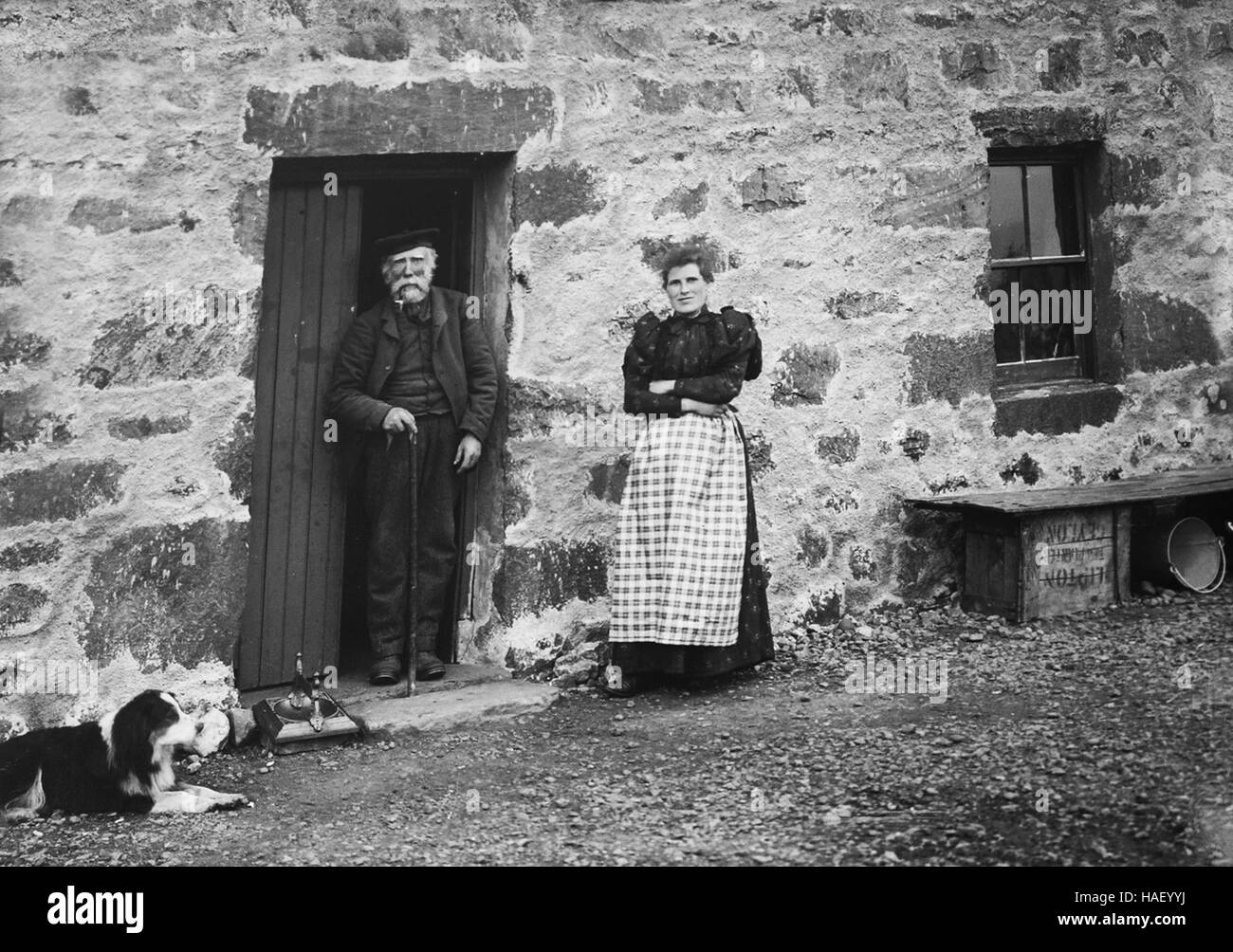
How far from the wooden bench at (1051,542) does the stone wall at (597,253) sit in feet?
0.76

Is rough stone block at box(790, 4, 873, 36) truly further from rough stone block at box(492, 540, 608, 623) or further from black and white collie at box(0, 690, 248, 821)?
black and white collie at box(0, 690, 248, 821)

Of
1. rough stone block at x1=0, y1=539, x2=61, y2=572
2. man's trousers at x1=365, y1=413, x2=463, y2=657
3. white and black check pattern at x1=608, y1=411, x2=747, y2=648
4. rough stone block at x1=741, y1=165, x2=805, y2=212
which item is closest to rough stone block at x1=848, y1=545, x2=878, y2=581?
white and black check pattern at x1=608, y1=411, x2=747, y2=648

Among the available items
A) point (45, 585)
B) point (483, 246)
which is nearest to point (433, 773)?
point (45, 585)

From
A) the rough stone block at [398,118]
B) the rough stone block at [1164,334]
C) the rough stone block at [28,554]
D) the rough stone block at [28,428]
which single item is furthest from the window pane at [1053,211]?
the rough stone block at [28,554]

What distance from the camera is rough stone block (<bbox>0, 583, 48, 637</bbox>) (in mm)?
4523

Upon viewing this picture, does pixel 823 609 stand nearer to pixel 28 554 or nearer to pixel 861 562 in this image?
pixel 861 562

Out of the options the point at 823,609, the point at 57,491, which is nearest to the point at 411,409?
the point at 57,491

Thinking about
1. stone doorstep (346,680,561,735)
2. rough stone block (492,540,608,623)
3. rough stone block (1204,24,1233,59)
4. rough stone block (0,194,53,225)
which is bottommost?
stone doorstep (346,680,561,735)

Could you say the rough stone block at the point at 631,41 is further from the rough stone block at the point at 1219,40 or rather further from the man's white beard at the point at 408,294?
the rough stone block at the point at 1219,40

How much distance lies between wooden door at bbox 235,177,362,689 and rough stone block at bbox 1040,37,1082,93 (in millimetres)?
3170

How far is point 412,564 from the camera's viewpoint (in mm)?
5262

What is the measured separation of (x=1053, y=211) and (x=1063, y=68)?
0.65 m

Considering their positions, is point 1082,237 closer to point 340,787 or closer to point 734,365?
point 734,365
